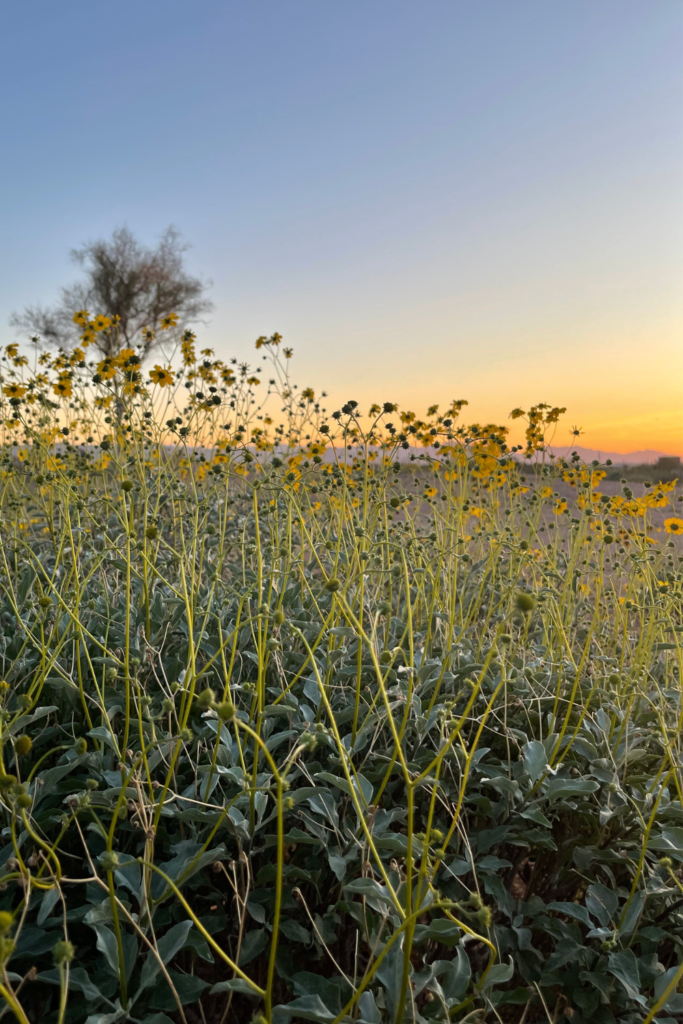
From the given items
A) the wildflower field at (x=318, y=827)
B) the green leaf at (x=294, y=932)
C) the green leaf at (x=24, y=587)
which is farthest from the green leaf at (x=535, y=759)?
the green leaf at (x=24, y=587)

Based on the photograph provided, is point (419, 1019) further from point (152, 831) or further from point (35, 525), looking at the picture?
point (35, 525)

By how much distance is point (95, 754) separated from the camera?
4.21ft

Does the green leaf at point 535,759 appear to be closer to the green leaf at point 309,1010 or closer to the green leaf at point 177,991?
the green leaf at point 309,1010

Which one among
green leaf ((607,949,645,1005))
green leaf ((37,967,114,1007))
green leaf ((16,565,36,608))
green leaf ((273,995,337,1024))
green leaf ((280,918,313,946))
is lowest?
green leaf ((607,949,645,1005))

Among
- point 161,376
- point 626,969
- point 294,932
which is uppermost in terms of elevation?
point 161,376

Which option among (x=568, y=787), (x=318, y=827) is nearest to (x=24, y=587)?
(x=318, y=827)

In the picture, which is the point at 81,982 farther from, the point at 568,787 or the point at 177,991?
the point at 568,787

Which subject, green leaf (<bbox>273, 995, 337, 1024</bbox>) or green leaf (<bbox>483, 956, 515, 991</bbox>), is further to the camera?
green leaf (<bbox>483, 956, 515, 991</bbox>)

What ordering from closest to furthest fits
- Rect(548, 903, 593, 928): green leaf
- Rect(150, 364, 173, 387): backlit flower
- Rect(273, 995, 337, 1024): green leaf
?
Rect(273, 995, 337, 1024): green leaf < Rect(548, 903, 593, 928): green leaf < Rect(150, 364, 173, 387): backlit flower

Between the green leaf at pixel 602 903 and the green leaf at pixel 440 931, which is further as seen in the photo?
the green leaf at pixel 602 903

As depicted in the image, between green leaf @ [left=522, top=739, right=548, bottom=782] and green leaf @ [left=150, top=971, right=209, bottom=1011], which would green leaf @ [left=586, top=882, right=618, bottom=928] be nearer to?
green leaf @ [left=522, top=739, right=548, bottom=782]

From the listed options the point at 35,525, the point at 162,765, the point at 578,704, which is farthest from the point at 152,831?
the point at 35,525

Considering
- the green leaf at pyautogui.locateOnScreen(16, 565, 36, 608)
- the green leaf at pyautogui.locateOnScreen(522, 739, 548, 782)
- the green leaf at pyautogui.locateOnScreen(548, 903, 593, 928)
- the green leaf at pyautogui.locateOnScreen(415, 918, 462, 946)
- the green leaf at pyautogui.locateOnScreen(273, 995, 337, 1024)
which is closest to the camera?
the green leaf at pyautogui.locateOnScreen(273, 995, 337, 1024)

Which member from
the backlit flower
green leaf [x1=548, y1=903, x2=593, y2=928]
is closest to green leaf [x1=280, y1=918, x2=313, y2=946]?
green leaf [x1=548, y1=903, x2=593, y2=928]
